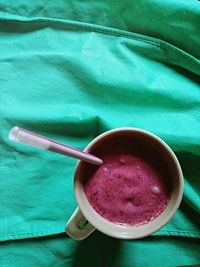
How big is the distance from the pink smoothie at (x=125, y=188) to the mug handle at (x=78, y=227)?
0.04 metres

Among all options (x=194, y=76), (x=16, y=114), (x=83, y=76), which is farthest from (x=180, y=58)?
(x=16, y=114)

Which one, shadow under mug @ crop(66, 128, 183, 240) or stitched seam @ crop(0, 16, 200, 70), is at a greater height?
stitched seam @ crop(0, 16, 200, 70)

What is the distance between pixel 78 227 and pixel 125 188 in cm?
9

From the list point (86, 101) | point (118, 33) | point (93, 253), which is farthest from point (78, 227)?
point (118, 33)

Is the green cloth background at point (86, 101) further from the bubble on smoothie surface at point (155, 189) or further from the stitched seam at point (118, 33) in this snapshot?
the bubble on smoothie surface at point (155, 189)

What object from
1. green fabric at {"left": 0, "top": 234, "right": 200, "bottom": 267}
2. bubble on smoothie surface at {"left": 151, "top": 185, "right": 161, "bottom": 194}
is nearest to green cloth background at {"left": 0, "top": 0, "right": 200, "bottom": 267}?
green fabric at {"left": 0, "top": 234, "right": 200, "bottom": 267}

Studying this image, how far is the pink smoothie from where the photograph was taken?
515mm

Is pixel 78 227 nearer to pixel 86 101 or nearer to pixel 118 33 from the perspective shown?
pixel 86 101

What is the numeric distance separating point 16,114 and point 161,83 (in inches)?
9.4

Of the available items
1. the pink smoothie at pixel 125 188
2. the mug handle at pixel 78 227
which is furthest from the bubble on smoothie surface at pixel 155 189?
the mug handle at pixel 78 227

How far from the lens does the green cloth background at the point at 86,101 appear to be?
61 cm

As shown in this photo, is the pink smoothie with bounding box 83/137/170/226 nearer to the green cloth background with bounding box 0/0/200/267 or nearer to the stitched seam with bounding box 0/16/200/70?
the green cloth background with bounding box 0/0/200/267

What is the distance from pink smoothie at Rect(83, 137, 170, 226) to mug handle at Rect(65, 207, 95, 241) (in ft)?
0.12

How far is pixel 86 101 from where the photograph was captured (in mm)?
630
